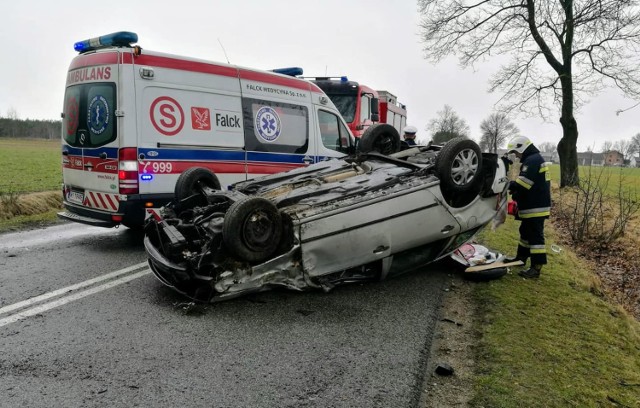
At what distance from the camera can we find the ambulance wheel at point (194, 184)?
5.00 metres

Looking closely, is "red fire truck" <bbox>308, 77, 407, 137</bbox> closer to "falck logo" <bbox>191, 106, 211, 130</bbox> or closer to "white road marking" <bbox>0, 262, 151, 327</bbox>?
"falck logo" <bbox>191, 106, 211, 130</bbox>

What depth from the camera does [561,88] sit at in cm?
1734

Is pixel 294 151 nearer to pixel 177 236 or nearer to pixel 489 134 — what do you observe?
pixel 177 236

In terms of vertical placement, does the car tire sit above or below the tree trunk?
below

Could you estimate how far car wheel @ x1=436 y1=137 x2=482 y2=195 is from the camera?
463cm

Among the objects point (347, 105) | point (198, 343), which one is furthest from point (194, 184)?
point (347, 105)

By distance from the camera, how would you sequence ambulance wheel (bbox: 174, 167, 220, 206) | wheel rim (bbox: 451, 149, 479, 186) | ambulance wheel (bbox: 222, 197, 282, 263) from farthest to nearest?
ambulance wheel (bbox: 174, 167, 220, 206) → wheel rim (bbox: 451, 149, 479, 186) → ambulance wheel (bbox: 222, 197, 282, 263)

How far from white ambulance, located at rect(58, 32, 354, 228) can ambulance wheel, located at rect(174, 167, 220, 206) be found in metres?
0.08

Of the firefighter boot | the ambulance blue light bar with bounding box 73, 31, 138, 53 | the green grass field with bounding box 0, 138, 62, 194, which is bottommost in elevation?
the firefighter boot

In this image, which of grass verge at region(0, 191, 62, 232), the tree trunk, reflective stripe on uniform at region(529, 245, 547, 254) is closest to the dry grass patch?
grass verge at region(0, 191, 62, 232)

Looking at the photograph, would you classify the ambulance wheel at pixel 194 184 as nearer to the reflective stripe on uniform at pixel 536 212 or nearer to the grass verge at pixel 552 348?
the grass verge at pixel 552 348

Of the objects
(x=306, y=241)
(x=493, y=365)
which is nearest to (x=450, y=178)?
(x=306, y=241)

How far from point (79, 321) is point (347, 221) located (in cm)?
228

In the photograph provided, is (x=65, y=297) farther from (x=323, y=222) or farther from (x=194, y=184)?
(x=323, y=222)
